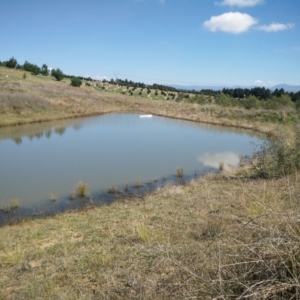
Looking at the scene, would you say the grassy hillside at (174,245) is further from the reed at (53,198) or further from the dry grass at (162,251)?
the reed at (53,198)

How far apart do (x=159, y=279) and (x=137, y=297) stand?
0.38 meters

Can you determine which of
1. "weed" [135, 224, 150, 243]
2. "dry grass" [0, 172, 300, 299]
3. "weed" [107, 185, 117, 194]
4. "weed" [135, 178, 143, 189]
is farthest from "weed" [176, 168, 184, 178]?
"weed" [135, 224, 150, 243]

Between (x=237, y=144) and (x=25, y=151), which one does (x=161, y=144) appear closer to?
(x=237, y=144)

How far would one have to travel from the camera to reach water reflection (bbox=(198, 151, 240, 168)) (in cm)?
1311

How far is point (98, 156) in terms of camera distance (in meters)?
13.8

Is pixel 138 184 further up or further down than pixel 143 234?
further down

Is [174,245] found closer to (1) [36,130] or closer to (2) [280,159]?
(2) [280,159]

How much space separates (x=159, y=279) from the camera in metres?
3.19

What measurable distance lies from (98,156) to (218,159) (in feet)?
18.8

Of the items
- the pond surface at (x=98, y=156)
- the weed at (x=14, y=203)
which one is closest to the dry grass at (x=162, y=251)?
the weed at (x=14, y=203)

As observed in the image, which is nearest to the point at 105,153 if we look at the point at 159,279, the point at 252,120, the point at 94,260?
the point at 94,260

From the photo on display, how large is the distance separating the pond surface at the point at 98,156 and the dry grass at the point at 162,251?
8.03 ft

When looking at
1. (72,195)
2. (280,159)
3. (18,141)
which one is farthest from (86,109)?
(280,159)

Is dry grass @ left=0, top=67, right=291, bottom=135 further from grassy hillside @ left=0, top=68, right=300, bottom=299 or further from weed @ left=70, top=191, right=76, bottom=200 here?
grassy hillside @ left=0, top=68, right=300, bottom=299
